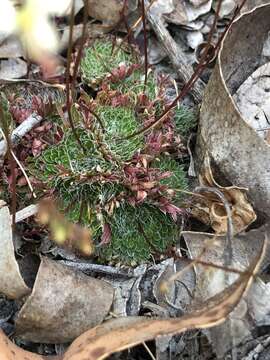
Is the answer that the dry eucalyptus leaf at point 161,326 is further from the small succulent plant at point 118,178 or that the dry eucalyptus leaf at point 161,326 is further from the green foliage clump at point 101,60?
the green foliage clump at point 101,60

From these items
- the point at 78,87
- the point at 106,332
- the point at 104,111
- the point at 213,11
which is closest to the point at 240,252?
the point at 106,332

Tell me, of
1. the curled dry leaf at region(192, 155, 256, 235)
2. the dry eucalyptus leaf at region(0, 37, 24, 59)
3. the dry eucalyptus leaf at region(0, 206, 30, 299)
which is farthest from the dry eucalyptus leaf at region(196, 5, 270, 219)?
the dry eucalyptus leaf at region(0, 37, 24, 59)

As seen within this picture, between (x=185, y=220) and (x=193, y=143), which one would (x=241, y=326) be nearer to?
(x=185, y=220)

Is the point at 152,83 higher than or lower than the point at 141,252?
higher

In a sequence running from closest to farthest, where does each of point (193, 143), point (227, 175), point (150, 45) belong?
point (227, 175) → point (193, 143) → point (150, 45)

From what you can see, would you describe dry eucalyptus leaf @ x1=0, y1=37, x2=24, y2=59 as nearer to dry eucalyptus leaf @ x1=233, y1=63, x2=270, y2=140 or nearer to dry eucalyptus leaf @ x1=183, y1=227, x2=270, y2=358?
dry eucalyptus leaf @ x1=233, y1=63, x2=270, y2=140

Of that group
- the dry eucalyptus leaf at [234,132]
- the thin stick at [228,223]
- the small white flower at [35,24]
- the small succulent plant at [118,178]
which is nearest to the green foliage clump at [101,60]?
the small succulent plant at [118,178]
